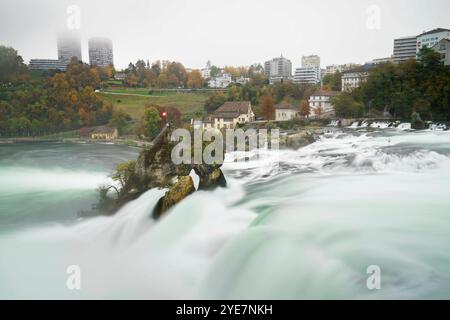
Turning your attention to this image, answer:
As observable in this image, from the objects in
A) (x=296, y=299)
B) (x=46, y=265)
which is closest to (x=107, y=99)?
(x=46, y=265)

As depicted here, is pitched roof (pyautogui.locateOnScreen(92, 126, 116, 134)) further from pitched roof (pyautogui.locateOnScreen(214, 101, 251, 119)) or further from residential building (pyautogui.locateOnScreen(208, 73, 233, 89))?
residential building (pyautogui.locateOnScreen(208, 73, 233, 89))

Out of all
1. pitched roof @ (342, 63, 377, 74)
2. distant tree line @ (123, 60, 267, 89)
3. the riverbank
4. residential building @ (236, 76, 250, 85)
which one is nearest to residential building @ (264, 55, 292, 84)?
residential building @ (236, 76, 250, 85)

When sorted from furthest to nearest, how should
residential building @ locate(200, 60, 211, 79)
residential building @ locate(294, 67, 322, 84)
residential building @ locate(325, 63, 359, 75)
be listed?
residential building @ locate(325, 63, 359, 75) < residential building @ locate(294, 67, 322, 84) < residential building @ locate(200, 60, 211, 79)

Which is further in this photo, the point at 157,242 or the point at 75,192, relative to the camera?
the point at 75,192

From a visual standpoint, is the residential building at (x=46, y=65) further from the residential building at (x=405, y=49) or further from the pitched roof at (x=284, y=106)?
the residential building at (x=405, y=49)

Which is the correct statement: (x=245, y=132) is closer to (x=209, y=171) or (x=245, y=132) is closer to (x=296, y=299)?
(x=209, y=171)

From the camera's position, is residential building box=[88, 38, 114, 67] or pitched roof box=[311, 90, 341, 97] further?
pitched roof box=[311, 90, 341, 97]
